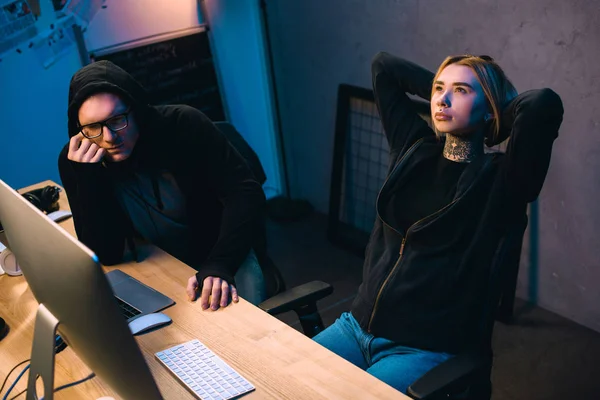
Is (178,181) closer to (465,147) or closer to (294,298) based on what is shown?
(294,298)

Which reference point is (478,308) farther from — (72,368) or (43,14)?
(43,14)

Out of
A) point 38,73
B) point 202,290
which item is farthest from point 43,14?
point 202,290

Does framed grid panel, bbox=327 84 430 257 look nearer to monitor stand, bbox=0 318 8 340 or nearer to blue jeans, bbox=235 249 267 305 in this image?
blue jeans, bbox=235 249 267 305

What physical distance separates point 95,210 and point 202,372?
767 millimetres

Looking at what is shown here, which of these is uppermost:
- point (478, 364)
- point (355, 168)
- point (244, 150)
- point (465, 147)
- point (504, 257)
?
point (465, 147)

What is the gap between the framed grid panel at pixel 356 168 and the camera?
3291mm

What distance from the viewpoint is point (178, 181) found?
199 cm

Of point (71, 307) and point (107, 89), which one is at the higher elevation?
point (107, 89)

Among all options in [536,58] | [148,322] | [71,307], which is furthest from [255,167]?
[536,58]

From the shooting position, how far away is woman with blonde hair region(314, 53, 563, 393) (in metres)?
1.50

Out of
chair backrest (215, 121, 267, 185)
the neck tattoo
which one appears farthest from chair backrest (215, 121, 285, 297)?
the neck tattoo

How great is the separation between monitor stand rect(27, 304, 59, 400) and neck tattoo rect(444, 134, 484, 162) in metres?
1.02

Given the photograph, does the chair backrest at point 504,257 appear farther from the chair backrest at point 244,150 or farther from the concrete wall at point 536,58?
the concrete wall at point 536,58

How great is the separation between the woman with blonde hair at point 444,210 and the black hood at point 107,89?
0.77 meters
